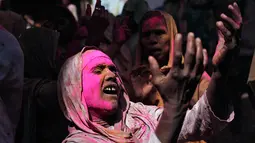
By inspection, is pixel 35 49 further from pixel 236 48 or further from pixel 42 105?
pixel 236 48

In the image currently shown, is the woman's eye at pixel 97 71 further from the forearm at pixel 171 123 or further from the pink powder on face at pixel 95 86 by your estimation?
the forearm at pixel 171 123

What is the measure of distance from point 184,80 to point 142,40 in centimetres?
227

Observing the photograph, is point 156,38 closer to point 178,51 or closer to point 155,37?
point 155,37

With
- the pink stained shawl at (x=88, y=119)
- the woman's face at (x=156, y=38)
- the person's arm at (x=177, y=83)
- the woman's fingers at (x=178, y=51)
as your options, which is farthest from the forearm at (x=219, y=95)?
the woman's face at (x=156, y=38)

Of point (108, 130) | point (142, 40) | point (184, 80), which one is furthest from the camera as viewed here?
point (142, 40)

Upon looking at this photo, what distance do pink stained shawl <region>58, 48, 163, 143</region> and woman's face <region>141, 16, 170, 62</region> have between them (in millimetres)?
1127

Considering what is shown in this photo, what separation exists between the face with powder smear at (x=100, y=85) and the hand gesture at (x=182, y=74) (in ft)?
2.32

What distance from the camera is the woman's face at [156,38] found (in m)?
5.77

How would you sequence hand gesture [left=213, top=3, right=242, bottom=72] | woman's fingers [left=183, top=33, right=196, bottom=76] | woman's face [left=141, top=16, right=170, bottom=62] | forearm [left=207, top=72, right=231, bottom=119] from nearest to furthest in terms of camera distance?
woman's fingers [left=183, top=33, right=196, bottom=76] → hand gesture [left=213, top=3, right=242, bottom=72] → forearm [left=207, top=72, right=231, bottom=119] → woman's face [left=141, top=16, right=170, bottom=62]

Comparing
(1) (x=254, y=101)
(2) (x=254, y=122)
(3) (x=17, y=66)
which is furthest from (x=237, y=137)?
(3) (x=17, y=66)

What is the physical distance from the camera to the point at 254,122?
608cm

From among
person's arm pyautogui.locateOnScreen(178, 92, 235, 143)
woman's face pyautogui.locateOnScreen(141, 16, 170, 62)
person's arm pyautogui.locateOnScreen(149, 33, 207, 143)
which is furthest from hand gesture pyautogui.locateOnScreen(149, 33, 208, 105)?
woman's face pyautogui.locateOnScreen(141, 16, 170, 62)

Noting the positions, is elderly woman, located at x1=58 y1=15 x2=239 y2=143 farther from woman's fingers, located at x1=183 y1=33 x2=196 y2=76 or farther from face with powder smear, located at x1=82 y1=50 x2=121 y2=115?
woman's fingers, located at x1=183 y1=33 x2=196 y2=76

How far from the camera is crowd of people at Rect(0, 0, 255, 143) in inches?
150
